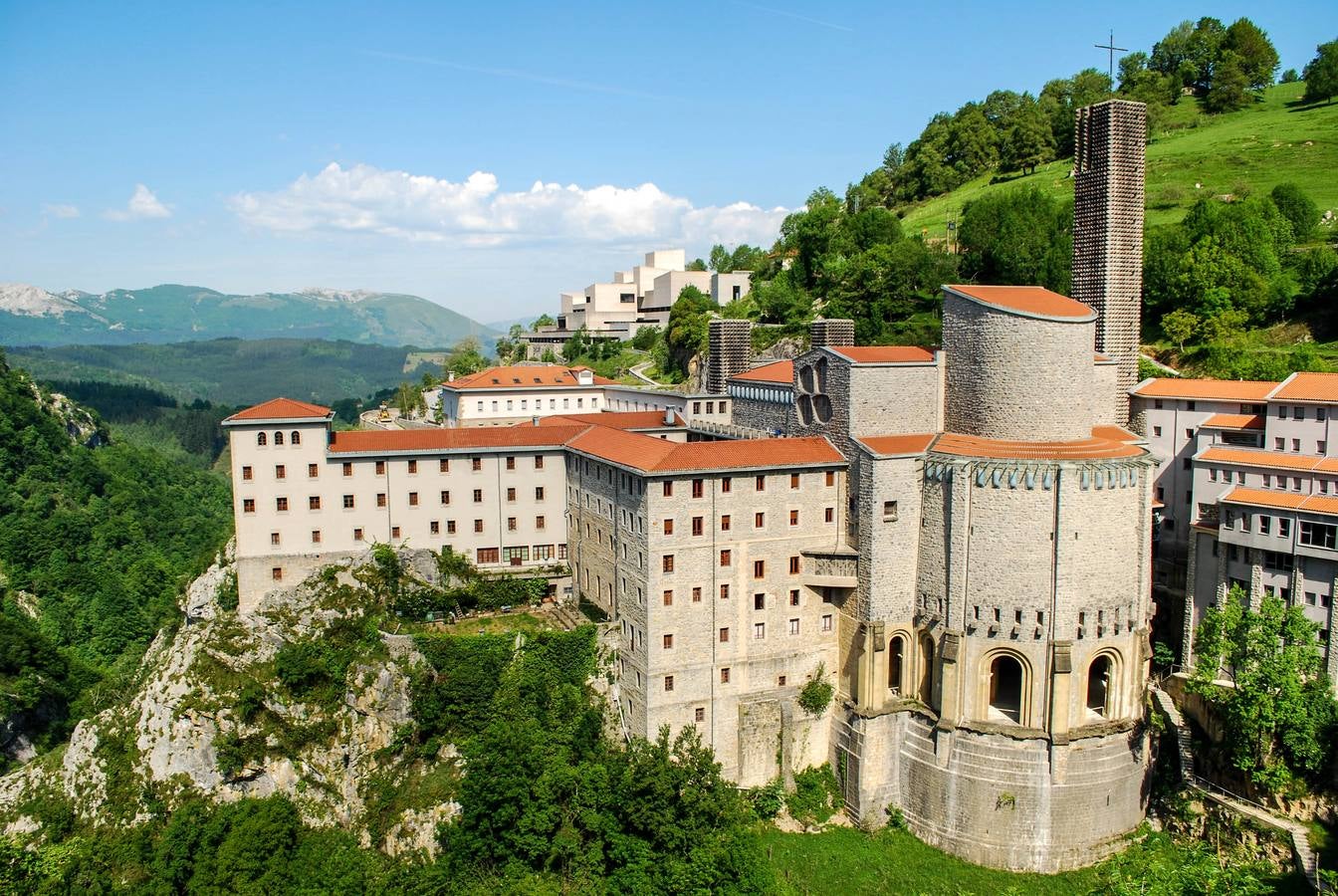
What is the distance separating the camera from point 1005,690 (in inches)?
1874

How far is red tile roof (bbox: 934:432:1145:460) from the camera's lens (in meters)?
42.6

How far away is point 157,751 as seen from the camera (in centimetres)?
4856

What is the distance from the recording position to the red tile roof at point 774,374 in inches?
2152

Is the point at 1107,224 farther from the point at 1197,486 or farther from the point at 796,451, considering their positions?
the point at 796,451

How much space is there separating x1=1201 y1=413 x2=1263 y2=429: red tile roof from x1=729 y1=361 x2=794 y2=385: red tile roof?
2186cm

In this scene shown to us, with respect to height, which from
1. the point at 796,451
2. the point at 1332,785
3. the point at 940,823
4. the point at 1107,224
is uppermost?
the point at 1107,224

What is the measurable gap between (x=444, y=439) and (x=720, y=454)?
1900 cm

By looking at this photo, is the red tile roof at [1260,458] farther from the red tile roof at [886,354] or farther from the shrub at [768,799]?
the shrub at [768,799]

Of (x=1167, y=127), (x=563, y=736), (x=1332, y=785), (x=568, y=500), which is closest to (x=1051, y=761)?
(x=1332, y=785)

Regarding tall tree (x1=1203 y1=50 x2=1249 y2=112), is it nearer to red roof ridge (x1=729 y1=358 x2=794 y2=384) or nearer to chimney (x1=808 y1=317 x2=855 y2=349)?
chimney (x1=808 y1=317 x2=855 y2=349)

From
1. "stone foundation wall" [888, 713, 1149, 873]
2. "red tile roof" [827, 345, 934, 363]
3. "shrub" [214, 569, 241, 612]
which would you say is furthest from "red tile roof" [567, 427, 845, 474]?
"shrub" [214, 569, 241, 612]

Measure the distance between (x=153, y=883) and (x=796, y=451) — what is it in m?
36.7

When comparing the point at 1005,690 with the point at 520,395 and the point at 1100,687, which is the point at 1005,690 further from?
the point at 520,395

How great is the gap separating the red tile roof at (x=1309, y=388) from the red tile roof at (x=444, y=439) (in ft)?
124
